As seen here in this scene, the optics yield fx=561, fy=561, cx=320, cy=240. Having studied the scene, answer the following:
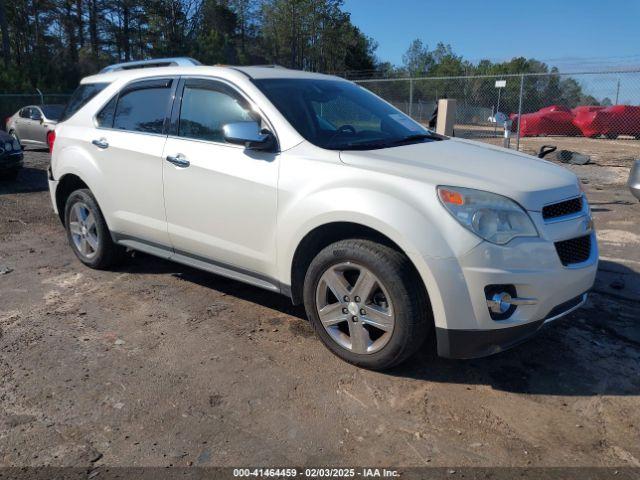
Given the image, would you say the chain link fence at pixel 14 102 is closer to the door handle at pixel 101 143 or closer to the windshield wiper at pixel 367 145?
the door handle at pixel 101 143

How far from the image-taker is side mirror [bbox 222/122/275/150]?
3572mm

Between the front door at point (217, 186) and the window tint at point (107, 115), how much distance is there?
885mm

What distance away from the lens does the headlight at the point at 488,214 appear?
2934 mm

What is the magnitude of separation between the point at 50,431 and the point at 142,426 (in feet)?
1.50

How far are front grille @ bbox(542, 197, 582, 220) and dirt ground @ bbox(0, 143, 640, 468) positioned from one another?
0.95 metres

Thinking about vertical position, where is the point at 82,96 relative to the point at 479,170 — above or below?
above

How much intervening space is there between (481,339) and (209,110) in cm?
251

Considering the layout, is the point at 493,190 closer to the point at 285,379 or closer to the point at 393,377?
the point at 393,377

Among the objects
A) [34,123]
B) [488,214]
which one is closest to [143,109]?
[488,214]

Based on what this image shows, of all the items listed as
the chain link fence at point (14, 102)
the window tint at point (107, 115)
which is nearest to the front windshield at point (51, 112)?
the chain link fence at point (14, 102)

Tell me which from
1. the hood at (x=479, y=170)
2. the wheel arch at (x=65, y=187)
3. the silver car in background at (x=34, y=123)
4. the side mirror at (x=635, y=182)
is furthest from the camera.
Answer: the silver car in background at (x=34, y=123)

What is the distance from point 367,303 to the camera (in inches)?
130

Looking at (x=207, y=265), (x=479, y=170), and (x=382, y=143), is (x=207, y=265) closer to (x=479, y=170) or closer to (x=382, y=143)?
(x=382, y=143)

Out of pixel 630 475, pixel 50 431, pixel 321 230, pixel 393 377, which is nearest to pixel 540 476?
pixel 630 475
